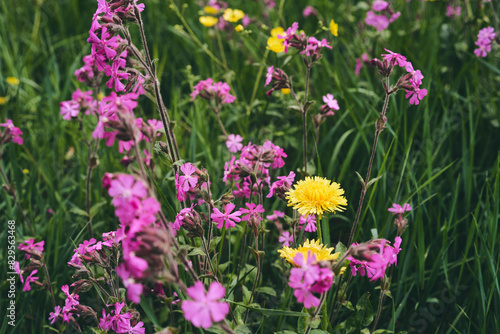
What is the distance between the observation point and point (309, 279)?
1055 millimetres

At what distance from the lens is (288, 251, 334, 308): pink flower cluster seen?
106 centimetres

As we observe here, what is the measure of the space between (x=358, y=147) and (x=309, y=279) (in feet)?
4.86

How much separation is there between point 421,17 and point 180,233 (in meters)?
2.81

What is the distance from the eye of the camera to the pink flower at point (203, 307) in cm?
95

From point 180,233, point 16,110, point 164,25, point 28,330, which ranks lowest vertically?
point 28,330

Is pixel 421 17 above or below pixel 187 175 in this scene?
above

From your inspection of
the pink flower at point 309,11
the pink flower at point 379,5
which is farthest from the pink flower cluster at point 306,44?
the pink flower at point 309,11

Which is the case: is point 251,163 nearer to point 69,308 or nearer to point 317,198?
point 317,198

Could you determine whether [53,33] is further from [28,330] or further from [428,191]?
[428,191]

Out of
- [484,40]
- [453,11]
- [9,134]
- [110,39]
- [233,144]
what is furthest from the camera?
[453,11]

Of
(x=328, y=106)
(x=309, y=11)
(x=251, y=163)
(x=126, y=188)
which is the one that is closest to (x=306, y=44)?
(x=328, y=106)

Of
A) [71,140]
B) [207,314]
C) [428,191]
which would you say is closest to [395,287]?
[428,191]

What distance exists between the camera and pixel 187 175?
152 centimetres

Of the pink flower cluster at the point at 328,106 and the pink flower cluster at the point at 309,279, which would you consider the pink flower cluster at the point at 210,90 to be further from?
the pink flower cluster at the point at 309,279
